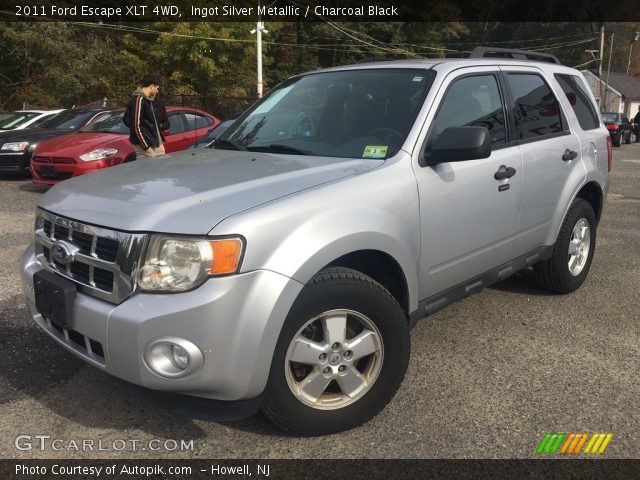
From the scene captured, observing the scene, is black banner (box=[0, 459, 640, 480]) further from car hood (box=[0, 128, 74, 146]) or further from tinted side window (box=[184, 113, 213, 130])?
car hood (box=[0, 128, 74, 146])

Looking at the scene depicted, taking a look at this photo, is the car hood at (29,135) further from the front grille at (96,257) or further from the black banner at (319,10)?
the black banner at (319,10)

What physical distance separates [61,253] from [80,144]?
702 cm

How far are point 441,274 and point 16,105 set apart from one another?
31969 mm

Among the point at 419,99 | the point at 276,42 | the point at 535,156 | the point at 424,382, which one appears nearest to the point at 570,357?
the point at 424,382

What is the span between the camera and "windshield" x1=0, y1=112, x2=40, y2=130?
12187 mm

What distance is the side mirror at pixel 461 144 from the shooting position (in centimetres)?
287

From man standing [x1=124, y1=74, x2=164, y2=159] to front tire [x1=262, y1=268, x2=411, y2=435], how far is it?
5151 millimetres

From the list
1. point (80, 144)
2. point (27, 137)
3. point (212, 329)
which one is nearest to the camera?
point (212, 329)

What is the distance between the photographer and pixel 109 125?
387 inches

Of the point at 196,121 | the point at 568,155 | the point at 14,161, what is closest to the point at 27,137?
the point at 14,161

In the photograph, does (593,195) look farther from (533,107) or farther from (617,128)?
(617,128)

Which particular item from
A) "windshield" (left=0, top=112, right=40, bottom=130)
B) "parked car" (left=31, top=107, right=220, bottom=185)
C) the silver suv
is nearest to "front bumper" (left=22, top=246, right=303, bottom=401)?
the silver suv

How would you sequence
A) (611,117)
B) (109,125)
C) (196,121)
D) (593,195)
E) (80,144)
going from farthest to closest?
(611,117), (196,121), (109,125), (80,144), (593,195)

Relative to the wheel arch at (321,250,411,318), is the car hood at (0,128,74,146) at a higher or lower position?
higher
